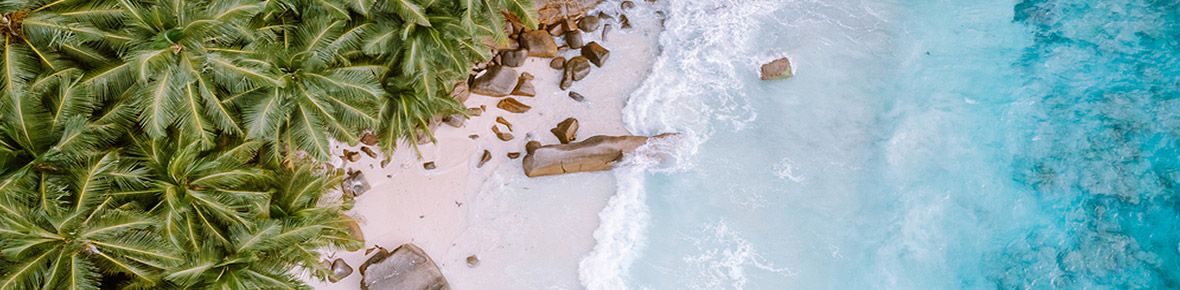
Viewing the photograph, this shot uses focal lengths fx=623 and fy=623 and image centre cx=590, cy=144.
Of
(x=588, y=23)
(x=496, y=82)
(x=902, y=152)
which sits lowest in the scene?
(x=902, y=152)

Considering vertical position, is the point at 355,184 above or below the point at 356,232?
above

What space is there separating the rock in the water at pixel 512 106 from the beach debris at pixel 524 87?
0.17 m

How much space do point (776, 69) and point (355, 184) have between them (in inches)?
307

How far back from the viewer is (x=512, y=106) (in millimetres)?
11133

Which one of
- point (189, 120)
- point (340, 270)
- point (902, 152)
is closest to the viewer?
point (189, 120)

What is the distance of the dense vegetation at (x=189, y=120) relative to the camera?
7242 mm

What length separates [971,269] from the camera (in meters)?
10.8

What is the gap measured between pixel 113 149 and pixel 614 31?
7.96 m

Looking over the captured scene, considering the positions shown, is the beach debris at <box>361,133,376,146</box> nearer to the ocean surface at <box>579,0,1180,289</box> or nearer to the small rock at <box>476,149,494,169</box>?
the small rock at <box>476,149,494,169</box>

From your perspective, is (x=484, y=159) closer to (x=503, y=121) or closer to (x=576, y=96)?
(x=503, y=121)

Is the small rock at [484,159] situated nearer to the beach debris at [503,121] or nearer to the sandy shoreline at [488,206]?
the sandy shoreline at [488,206]

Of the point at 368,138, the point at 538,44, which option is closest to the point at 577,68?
the point at 538,44

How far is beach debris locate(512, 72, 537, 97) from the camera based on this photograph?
11.2 meters

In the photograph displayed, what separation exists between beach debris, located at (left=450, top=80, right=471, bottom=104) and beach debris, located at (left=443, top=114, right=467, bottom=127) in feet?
0.89
